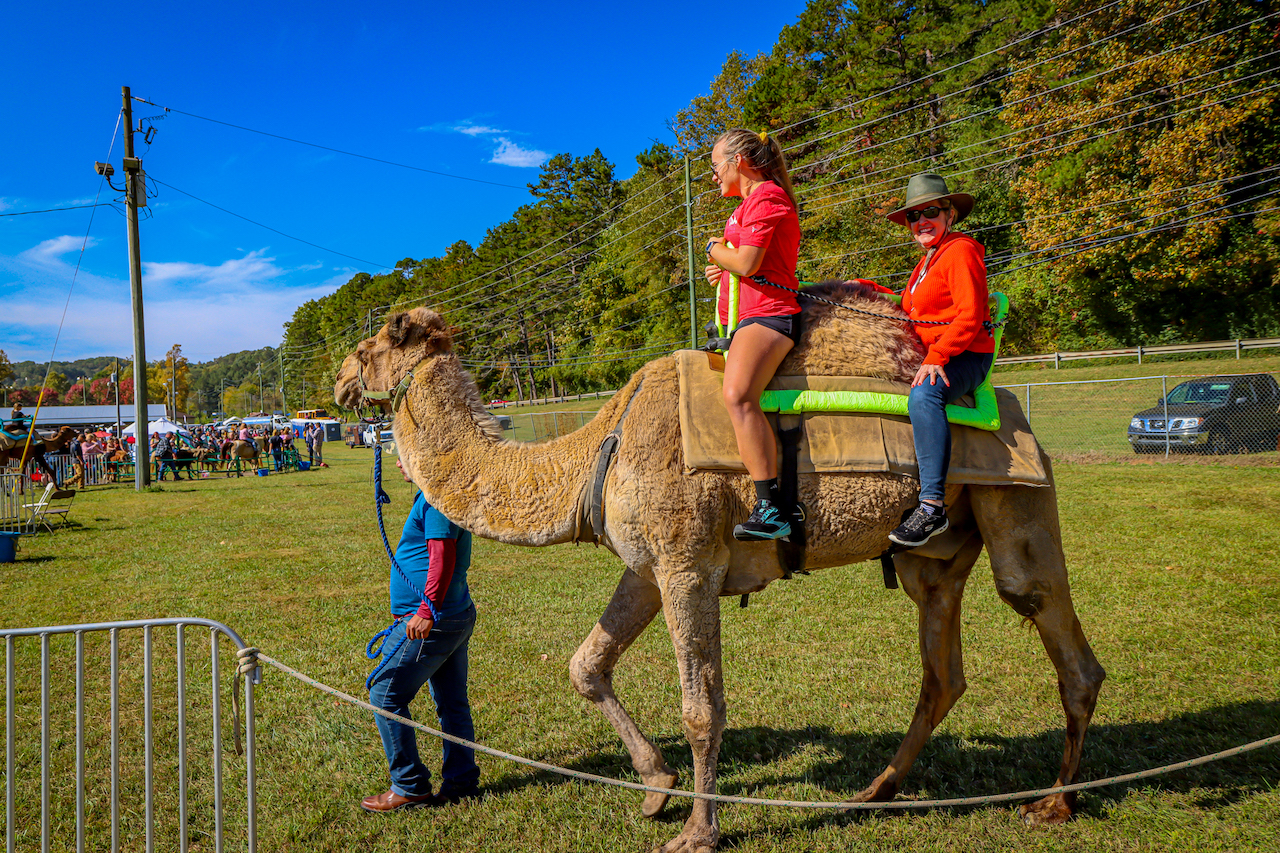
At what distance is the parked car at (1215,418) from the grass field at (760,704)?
7.54 m

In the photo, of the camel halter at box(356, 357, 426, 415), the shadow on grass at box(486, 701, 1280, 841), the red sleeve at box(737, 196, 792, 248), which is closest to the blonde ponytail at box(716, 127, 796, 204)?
the red sleeve at box(737, 196, 792, 248)

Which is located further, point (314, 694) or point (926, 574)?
point (314, 694)

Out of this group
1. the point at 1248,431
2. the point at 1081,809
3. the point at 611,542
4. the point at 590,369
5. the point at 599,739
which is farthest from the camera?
the point at 590,369

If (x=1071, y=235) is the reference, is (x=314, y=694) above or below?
below

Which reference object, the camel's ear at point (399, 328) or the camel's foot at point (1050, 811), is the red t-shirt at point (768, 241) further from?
the camel's foot at point (1050, 811)

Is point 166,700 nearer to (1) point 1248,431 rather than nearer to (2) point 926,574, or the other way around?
(2) point 926,574

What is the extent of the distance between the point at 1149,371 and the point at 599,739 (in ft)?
103

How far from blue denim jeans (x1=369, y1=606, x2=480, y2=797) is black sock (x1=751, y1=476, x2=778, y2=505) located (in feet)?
6.04

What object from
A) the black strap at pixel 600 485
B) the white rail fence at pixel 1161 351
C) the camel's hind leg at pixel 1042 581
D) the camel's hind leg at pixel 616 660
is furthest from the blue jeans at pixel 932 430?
the white rail fence at pixel 1161 351

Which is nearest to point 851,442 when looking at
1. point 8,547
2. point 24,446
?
point 8,547

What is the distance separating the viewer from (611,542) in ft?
12.4

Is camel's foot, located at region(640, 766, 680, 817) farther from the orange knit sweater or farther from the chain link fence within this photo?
the chain link fence

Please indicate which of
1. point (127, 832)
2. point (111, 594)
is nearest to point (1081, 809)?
point (127, 832)

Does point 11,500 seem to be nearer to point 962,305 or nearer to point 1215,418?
point 962,305
